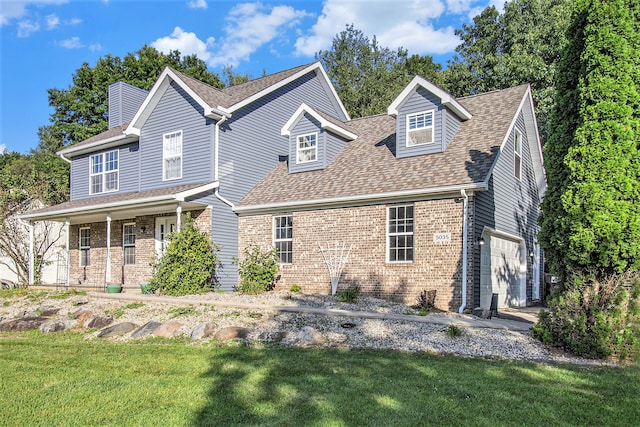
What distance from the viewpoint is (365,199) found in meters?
13.9

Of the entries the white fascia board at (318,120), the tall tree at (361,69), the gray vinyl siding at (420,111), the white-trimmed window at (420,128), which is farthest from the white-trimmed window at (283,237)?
the tall tree at (361,69)

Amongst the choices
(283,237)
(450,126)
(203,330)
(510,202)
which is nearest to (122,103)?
(283,237)

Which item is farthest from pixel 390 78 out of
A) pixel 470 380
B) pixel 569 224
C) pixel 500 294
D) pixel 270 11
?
pixel 470 380

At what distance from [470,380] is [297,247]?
954 centimetres

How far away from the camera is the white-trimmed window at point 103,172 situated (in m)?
19.7

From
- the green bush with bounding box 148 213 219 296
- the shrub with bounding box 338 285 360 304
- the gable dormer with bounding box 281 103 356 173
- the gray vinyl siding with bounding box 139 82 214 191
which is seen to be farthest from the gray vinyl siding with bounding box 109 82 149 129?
the shrub with bounding box 338 285 360 304

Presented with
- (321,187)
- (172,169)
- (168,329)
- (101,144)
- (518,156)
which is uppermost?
(101,144)

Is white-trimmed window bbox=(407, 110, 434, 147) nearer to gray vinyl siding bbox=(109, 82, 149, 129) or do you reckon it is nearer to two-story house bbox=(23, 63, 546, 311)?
two-story house bbox=(23, 63, 546, 311)

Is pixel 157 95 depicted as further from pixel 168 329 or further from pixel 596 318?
pixel 596 318

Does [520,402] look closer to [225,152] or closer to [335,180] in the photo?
[335,180]

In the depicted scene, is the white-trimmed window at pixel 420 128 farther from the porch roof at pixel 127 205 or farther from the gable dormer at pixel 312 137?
the porch roof at pixel 127 205

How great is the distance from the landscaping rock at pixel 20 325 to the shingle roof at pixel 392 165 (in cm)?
706

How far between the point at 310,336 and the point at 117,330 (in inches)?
166

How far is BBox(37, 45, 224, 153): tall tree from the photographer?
112 ft
